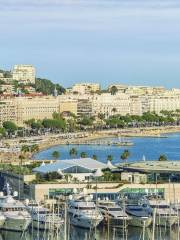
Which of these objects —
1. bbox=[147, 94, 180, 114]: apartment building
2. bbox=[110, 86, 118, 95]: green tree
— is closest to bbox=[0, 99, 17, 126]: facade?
bbox=[147, 94, 180, 114]: apartment building

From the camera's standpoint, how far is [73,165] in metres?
30.8

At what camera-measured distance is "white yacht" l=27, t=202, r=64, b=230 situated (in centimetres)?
2358

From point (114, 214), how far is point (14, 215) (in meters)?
2.25

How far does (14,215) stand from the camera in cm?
2581

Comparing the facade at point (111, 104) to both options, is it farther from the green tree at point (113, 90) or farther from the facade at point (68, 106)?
the green tree at point (113, 90)

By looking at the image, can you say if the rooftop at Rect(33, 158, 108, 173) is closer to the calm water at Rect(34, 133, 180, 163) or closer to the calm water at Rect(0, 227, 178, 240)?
the calm water at Rect(0, 227, 178, 240)

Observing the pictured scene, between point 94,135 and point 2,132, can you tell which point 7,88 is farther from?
point 2,132

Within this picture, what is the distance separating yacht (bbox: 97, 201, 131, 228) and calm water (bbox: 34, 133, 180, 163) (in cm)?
2234

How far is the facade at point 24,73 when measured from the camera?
107125 millimetres

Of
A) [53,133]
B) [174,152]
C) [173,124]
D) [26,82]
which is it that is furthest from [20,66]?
[174,152]

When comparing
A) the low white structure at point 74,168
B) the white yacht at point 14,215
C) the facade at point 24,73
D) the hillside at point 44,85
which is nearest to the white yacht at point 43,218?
the white yacht at point 14,215

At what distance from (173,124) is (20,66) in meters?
29.0

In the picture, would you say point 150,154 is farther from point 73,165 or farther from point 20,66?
point 20,66

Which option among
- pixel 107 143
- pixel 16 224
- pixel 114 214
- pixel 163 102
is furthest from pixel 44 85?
pixel 16 224
